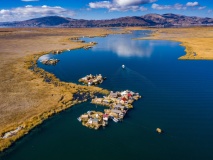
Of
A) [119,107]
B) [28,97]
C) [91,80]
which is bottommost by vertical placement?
[28,97]

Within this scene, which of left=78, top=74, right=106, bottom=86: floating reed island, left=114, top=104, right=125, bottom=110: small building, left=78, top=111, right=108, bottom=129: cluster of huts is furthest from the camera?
left=78, top=74, right=106, bottom=86: floating reed island

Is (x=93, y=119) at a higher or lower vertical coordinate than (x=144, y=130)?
higher

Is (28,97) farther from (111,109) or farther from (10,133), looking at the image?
(111,109)

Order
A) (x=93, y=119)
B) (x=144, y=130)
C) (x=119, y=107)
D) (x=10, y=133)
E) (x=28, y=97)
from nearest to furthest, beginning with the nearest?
(x=10, y=133) → (x=144, y=130) → (x=93, y=119) → (x=119, y=107) → (x=28, y=97)

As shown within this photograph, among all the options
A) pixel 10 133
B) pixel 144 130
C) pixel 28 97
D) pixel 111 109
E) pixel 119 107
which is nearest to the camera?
pixel 10 133

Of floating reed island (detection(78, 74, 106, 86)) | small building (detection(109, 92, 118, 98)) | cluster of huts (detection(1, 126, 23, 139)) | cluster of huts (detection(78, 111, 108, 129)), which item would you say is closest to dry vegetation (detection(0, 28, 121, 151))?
cluster of huts (detection(1, 126, 23, 139))

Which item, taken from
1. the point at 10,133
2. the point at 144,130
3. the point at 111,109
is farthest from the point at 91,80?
the point at 10,133

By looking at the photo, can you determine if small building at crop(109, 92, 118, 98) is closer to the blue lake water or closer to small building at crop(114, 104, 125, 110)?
the blue lake water

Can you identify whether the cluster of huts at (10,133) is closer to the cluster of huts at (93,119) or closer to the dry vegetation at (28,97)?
the dry vegetation at (28,97)

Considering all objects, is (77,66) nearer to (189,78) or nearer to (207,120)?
(189,78)
